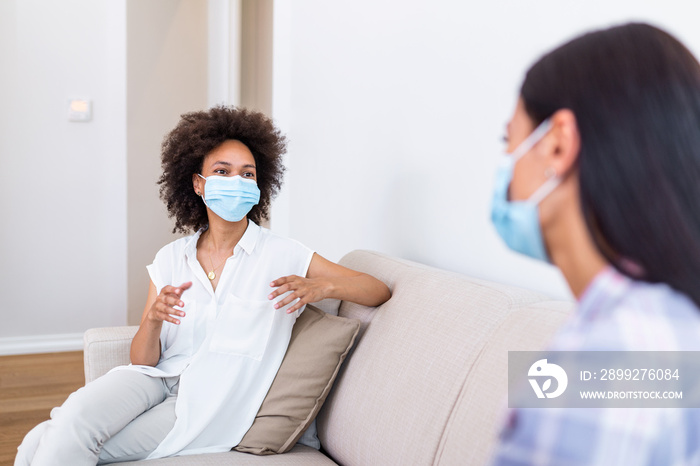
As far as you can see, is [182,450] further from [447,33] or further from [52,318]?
[52,318]

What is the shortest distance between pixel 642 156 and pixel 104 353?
5.20 ft

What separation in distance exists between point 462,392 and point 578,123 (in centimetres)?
79

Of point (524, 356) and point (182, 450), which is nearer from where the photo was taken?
point (524, 356)

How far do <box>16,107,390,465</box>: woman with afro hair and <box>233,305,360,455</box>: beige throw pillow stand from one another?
0.04 m

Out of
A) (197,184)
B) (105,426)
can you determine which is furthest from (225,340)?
(197,184)

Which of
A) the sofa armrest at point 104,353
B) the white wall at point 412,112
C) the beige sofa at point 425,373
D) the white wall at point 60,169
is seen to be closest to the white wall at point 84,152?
the white wall at point 60,169

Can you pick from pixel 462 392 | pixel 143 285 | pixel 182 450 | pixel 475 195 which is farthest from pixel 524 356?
pixel 143 285

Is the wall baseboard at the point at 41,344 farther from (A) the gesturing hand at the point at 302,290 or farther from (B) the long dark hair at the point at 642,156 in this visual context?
(B) the long dark hair at the point at 642,156

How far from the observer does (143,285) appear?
3648 mm

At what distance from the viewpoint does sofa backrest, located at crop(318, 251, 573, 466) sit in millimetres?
1100

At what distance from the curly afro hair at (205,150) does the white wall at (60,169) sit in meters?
1.77

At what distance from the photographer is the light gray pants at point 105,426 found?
1361mm

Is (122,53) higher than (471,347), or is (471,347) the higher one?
(122,53)

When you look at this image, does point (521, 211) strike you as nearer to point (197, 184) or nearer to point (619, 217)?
point (619, 217)
